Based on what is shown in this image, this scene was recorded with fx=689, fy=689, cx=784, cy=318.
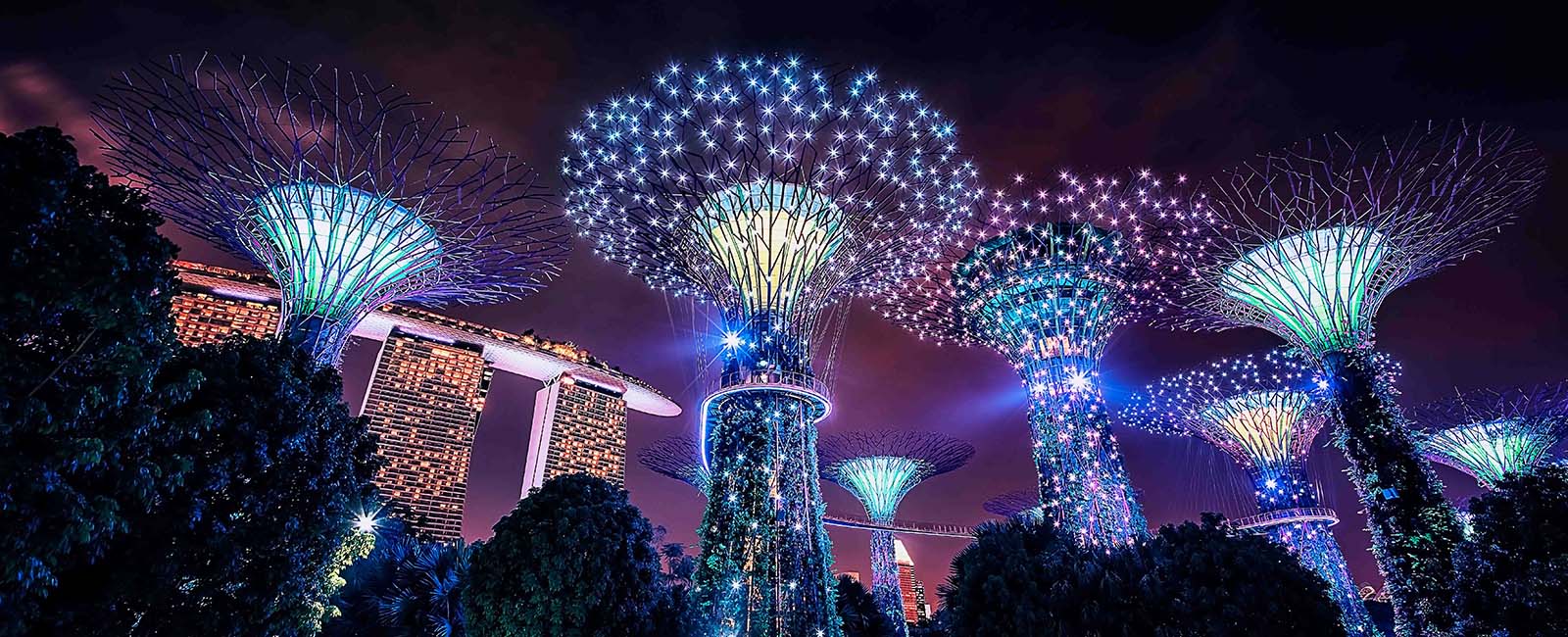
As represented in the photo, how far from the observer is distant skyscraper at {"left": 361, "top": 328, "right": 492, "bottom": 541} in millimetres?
85438

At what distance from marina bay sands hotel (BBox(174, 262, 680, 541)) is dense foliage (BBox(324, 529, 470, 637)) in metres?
55.7

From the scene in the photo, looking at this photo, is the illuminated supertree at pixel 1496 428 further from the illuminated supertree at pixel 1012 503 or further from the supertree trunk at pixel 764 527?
the supertree trunk at pixel 764 527

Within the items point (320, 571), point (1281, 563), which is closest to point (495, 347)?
point (320, 571)

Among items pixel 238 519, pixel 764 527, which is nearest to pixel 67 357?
pixel 238 519

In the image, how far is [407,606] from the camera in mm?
18500

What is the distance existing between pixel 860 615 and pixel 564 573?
1844 centimetres

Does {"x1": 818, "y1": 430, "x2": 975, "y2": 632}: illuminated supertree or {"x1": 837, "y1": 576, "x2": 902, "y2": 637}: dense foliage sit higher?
{"x1": 818, "y1": 430, "x2": 975, "y2": 632}: illuminated supertree

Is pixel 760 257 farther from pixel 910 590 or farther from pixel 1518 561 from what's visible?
pixel 910 590

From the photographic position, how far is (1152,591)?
46.2ft

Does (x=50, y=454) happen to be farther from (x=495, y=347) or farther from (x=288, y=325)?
(x=495, y=347)

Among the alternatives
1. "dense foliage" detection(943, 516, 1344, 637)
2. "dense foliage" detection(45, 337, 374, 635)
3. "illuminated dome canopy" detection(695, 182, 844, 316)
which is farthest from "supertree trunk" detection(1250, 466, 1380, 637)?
"dense foliage" detection(45, 337, 374, 635)

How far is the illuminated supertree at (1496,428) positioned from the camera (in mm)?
34812

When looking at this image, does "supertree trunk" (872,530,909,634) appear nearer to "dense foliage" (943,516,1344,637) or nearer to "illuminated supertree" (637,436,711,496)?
"illuminated supertree" (637,436,711,496)

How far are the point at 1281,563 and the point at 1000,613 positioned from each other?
568 centimetres
